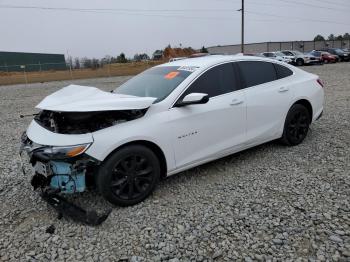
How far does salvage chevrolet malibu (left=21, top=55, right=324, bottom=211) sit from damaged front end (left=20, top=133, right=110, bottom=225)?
10 mm

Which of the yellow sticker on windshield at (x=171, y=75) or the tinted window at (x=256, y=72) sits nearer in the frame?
the yellow sticker on windshield at (x=171, y=75)

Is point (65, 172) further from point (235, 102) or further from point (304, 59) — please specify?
point (304, 59)

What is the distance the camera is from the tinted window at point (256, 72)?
4.77 meters

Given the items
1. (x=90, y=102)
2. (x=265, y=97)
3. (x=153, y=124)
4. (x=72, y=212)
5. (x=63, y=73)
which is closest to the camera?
(x=72, y=212)

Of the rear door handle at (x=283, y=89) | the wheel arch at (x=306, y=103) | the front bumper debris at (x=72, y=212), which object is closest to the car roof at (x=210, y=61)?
the rear door handle at (x=283, y=89)

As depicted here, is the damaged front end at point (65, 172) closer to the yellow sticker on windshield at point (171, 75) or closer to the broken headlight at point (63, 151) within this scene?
the broken headlight at point (63, 151)

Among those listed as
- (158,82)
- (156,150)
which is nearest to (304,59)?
(158,82)

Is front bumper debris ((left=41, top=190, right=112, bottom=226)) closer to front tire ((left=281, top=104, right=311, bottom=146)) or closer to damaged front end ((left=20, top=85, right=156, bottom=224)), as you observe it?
damaged front end ((left=20, top=85, right=156, bottom=224))

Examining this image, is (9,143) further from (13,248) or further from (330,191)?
(330,191)

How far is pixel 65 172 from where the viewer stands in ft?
11.2

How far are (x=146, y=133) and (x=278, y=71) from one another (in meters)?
2.68

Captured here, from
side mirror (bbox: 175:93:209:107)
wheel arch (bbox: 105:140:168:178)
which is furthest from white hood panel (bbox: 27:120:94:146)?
side mirror (bbox: 175:93:209:107)

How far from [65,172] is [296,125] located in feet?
12.1

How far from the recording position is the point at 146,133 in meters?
3.64
